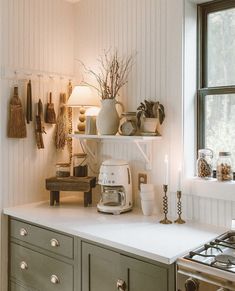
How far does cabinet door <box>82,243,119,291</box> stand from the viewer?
5.95 feet

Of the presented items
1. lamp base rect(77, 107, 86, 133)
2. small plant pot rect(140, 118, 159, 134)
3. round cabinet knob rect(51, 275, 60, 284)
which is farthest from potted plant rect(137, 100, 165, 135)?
round cabinet knob rect(51, 275, 60, 284)

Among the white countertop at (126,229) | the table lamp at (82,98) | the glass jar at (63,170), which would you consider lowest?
the white countertop at (126,229)

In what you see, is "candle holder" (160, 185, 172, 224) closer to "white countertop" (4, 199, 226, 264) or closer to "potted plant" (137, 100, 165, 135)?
"white countertop" (4, 199, 226, 264)

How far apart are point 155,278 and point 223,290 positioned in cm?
33

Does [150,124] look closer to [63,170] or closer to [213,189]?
[213,189]

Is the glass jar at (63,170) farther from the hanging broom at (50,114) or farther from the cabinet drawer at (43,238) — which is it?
the cabinet drawer at (43,238)

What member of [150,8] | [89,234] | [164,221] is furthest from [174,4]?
[89,234]

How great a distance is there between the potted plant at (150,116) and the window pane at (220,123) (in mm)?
302

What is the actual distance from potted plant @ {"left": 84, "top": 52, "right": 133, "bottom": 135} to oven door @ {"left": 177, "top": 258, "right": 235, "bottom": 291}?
1.11 meters

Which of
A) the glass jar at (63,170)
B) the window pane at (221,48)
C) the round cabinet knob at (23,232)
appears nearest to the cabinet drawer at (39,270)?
the round cabinet knob at (23,232)

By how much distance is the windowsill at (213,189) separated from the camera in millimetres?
2008

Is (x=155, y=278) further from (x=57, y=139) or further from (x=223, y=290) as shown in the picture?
(x=57, y=139)

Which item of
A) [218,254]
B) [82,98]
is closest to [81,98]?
[82,98]

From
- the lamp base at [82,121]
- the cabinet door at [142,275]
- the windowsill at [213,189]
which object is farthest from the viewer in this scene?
the lamp base at [82,121]
